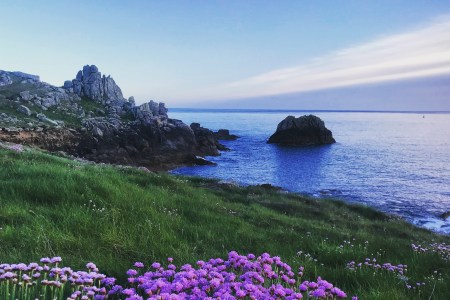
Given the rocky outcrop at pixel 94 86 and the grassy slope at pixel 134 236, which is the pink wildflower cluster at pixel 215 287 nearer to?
the grassy slope at pixel 134 236

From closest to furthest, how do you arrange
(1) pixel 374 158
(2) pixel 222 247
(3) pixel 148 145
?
(2) pixel 222 247 → (3) pixel 148 145 → (1) pixel 374 158

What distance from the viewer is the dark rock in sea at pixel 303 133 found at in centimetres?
9381

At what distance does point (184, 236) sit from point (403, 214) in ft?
94.5

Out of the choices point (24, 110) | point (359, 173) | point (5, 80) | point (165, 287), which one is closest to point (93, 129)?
point (24, 110)

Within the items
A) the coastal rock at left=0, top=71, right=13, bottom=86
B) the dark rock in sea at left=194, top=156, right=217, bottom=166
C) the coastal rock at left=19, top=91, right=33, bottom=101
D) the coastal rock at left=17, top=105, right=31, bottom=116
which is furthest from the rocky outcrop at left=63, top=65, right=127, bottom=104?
the dark rock in sea at left=194, top=156, right=217, bottom=166

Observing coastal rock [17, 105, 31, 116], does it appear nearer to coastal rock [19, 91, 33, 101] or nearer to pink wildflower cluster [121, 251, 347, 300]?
coastal rock [19, 91, 33, 101]

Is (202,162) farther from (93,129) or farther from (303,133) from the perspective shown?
(303,133)

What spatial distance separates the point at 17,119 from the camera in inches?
2045

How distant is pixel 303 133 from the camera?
94.5 meters

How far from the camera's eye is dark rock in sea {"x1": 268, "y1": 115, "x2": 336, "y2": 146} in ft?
308

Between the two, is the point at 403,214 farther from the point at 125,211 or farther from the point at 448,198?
the point at 125,211

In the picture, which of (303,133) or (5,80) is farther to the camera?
(303,133)

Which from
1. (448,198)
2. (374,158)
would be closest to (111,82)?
(374,158)

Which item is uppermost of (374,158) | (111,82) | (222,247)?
(111,82)
